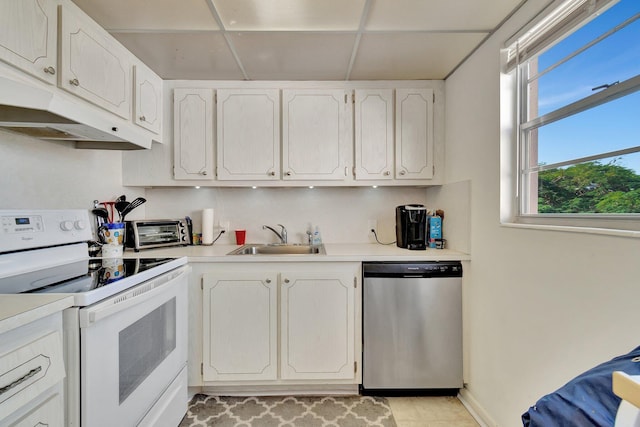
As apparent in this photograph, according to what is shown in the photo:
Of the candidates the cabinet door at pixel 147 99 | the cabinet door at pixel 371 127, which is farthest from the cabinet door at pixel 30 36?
the cabinet door at pixel 371 127

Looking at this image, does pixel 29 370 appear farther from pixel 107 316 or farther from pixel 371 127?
pixel 371 127

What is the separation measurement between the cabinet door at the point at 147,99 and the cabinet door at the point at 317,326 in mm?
1357

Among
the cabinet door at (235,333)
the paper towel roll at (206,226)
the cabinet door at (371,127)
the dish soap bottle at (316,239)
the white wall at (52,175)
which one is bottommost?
the cabinet door at (235,333)

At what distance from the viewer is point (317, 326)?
1.89 metres

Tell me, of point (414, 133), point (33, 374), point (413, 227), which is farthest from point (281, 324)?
point (414, 133)

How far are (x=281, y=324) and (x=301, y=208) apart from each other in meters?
0.98

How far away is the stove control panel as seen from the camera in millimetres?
1213

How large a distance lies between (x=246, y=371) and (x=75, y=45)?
1.98m

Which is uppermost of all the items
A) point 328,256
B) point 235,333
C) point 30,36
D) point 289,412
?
point 30,36

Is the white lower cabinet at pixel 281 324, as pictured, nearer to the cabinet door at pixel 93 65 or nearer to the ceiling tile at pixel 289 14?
the cabinet door at pixel 93 65

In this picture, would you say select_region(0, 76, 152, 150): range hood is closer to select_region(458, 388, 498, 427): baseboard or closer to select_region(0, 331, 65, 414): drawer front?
select_region(0, 331, 65, 414): drawer front

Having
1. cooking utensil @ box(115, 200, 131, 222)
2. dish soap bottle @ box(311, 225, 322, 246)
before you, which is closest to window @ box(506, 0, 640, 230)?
dish soap bottle @ box(311, 225, 322, 246)

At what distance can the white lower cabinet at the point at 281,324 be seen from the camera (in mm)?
1874

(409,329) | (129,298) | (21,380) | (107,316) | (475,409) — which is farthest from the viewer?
(409,329)
